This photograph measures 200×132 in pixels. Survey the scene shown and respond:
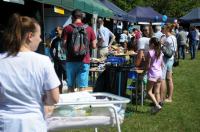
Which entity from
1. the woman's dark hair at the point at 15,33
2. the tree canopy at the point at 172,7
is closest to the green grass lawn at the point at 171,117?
the woman's dark hair at the point at 15,33

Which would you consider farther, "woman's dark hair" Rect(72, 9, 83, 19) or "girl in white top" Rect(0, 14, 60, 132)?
"woman's dark hair" Rect(72, 9, 83, 19)

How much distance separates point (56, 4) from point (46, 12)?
5065mm

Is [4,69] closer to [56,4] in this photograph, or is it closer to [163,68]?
[163,68]

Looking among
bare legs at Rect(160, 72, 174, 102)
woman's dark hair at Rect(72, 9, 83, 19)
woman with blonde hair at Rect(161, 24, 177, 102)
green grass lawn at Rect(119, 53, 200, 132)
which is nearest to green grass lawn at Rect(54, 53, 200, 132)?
green grass lawn at Rect(119, 53, 200, 132)

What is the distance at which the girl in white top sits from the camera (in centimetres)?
340

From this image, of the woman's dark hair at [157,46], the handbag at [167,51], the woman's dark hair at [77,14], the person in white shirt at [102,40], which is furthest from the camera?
the person in white shirt at [102,40]

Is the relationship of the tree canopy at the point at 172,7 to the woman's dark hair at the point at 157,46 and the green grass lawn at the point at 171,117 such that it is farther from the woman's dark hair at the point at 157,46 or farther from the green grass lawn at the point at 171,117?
the woman's dark hair at the point at 157,46

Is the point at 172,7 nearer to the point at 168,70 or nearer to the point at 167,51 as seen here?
the point at 168,70

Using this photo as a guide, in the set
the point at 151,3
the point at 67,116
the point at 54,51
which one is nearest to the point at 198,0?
the point at 151,3

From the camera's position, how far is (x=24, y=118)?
3.46 m

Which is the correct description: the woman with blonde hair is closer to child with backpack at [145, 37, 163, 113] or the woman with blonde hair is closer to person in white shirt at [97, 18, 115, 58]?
child with backpack at [145, 37, 163, 113]

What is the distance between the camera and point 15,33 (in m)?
3.38

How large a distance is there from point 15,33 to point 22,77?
0.32 metres

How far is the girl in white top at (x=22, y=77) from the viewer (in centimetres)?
340
